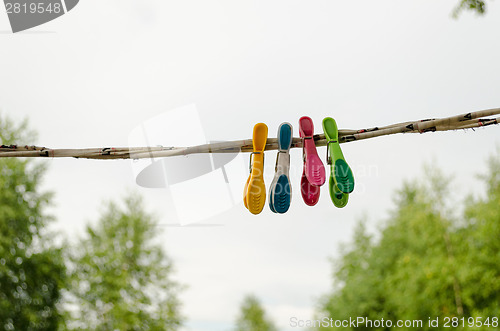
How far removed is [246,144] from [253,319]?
2488 cm

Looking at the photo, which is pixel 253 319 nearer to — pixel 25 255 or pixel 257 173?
Answer: pixel 25 255

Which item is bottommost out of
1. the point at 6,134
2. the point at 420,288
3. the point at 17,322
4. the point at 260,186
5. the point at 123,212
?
the point at 420,288

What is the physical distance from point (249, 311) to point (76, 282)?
A: 14137 mm

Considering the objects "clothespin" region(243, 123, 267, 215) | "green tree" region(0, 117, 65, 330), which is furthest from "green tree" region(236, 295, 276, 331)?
"clothespin" region(243, 123, 267, 215)

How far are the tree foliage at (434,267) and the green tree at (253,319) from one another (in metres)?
10.2

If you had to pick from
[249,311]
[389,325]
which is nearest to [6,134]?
[389,325]

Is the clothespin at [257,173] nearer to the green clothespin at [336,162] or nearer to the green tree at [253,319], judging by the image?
the green clothespin at [336,162]

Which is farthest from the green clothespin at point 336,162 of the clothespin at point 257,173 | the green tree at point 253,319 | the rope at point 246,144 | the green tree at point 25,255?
the green tree at point 253,319

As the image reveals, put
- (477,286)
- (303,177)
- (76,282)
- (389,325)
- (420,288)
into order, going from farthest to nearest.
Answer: (389,325)
(76,282)
(420,288)
(477,286)
(303,177)

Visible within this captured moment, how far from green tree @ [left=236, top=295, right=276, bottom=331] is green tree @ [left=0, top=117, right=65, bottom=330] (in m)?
14.0

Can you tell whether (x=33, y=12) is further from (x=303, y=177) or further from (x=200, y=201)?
(x=303, y=177)

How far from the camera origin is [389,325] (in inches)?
580

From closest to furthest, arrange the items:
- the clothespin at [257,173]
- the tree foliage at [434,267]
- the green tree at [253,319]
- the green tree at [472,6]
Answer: the clothespin at [257,173]
the green tree at [472,6]
the tree foliage at [434,267]
the green tree at [253,319]

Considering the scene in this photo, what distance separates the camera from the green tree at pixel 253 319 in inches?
1006
